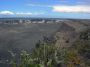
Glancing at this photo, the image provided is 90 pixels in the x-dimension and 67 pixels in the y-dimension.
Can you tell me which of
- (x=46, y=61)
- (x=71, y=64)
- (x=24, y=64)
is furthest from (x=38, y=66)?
(x=71, y=64)

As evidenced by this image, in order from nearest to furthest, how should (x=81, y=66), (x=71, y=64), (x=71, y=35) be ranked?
(x=71, y=64) → (x=81, y=66) → (x=71, y=35)

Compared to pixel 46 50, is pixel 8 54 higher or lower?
lower

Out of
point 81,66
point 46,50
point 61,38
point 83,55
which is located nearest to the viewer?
point 46,50

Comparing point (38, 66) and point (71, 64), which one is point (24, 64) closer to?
point (38, 66)

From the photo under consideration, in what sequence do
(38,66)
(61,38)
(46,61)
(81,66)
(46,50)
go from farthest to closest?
(61,38), (81,66), (46,50), (46,61), (38,66)

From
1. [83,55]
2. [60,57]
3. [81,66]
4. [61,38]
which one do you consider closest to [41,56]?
[60,57]

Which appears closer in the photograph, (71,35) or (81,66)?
(81,66)

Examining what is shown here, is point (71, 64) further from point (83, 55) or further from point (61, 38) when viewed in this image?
point (61, 38)

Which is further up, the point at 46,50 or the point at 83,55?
the point at 46,50

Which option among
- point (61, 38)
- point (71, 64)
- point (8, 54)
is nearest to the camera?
point (71, 64)
